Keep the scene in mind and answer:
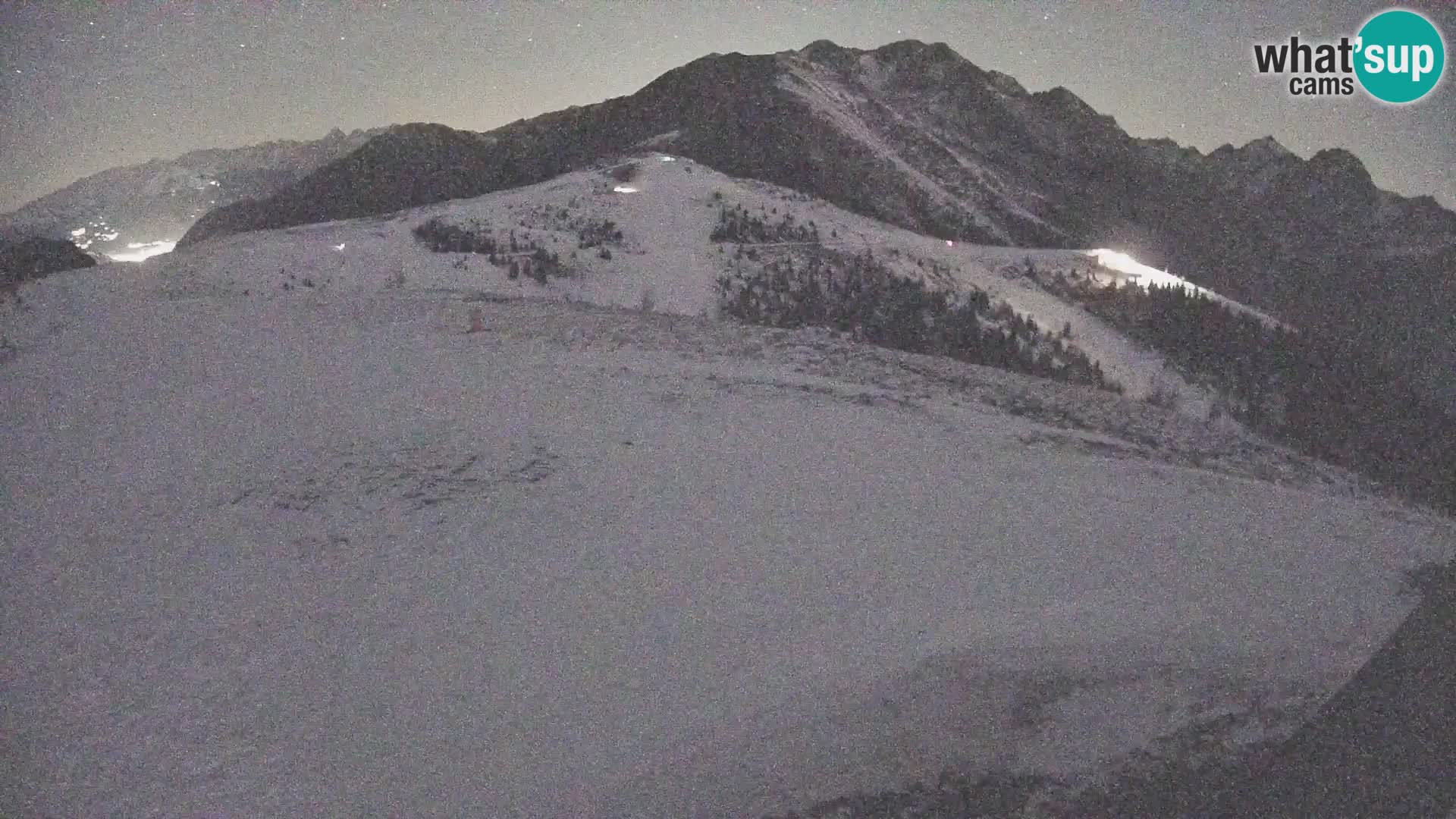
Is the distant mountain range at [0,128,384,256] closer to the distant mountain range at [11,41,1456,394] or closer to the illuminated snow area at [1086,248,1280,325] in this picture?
the distant mountain range at [11,41,1456,394]

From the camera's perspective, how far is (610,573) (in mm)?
6492

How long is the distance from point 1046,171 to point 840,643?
197ft

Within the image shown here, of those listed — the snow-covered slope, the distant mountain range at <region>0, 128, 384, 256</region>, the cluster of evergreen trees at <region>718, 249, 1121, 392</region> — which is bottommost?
the cluster of evergreen trees at <region>718, 249, 1121, 392</region>

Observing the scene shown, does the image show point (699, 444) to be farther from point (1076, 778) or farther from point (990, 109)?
point (990, 109)

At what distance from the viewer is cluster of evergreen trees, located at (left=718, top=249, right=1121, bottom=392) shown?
15.5m

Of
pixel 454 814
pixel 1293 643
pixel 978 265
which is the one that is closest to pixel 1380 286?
pixel 978 265

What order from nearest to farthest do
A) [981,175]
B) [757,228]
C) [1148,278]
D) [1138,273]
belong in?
[1148,278]
[757,228]
[1138,273]
[981,175]

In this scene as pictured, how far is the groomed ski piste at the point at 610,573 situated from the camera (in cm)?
489

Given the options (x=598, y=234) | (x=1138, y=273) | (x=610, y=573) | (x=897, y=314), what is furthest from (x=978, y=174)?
(x=610, y=573)

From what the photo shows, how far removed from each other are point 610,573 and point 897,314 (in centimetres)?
1316

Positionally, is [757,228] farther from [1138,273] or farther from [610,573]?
[610,573]

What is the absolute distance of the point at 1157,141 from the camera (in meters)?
68.7

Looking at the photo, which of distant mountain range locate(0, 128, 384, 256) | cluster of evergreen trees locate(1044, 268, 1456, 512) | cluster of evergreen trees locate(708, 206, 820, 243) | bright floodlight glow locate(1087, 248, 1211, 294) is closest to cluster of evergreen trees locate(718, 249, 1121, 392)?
cluster of evergreen trees locate(1044, 268, 1456, 512)

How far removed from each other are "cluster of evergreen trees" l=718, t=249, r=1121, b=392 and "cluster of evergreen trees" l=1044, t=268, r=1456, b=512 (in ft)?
10.3
